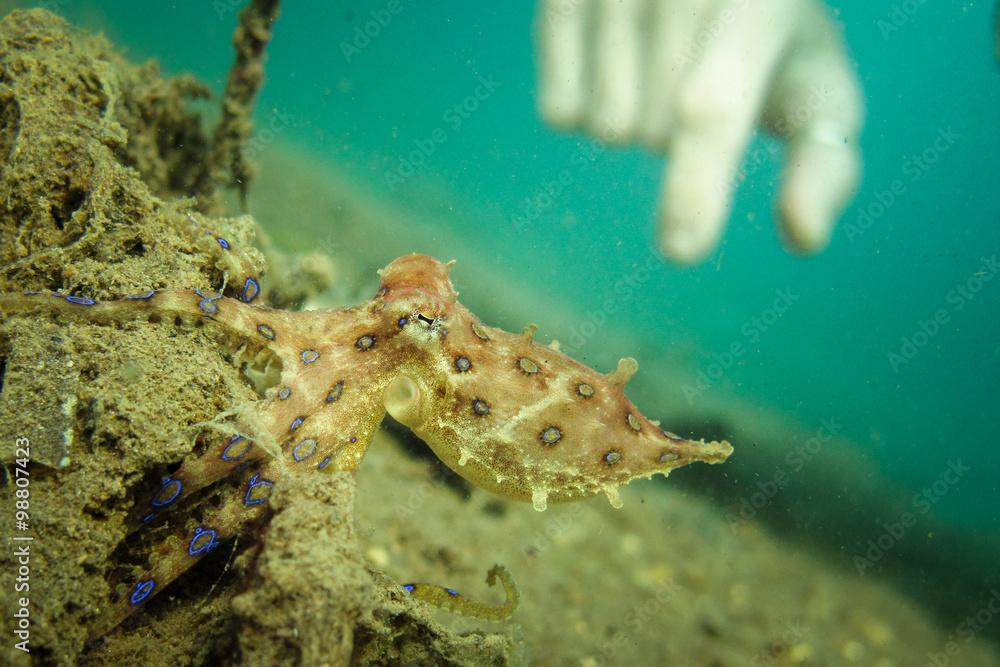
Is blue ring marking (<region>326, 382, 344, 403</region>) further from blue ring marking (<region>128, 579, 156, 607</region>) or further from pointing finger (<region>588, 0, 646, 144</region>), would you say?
pointing finger (<region>588, 0, 646, 144</region>)

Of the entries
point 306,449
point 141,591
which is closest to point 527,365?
point 306,449

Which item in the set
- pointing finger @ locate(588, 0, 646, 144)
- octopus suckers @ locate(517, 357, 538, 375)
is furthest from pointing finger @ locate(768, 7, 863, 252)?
octopus suckers @ locate(517, 357, 538, 375)

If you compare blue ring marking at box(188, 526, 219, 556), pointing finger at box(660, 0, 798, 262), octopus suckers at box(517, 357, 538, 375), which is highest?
pointing finger at box(660, 0, 798, 262)

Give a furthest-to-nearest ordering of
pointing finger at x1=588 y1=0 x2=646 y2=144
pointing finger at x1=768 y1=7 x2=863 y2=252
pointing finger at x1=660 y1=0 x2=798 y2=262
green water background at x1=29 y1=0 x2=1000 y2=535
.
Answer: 1. green water background at x1=29 y1=0 x2=1000 y2=535
2. pointing finger at x1=588 y1=0 x2=646 y2=144
3. pointing finger at x1=768 y1=7 x2=863 y2=252
4. pointing finger at x1=660 y1=0 x2=798 y2=262

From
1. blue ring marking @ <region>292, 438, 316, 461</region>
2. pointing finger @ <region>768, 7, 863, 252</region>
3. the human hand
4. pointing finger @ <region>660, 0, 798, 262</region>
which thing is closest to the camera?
blue ring marking @ <region>292, 438, 316, 461</region>

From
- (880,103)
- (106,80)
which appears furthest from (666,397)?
(880,103)

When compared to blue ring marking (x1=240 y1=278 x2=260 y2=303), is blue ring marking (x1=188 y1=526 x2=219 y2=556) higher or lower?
lower

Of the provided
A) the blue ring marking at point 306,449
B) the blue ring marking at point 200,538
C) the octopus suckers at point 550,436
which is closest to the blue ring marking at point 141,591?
the blue ring marking at point 200,538
